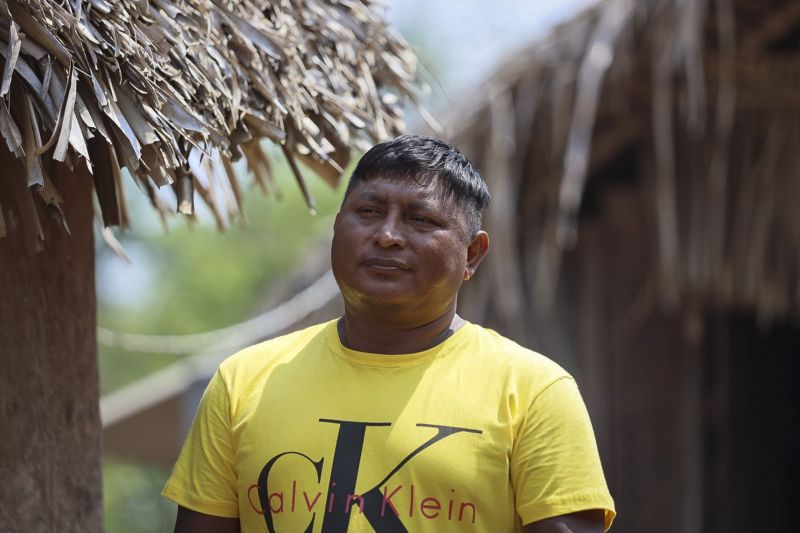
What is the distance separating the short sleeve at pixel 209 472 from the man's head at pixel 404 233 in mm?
340

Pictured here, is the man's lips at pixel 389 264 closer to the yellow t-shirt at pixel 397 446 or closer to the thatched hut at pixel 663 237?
the yellow t-shirt at pixel 397 446

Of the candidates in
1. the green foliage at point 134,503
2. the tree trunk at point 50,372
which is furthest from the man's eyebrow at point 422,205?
the green foliage at point 134,503

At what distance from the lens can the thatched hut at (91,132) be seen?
7.69 ft

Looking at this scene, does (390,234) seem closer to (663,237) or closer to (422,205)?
(422,205)

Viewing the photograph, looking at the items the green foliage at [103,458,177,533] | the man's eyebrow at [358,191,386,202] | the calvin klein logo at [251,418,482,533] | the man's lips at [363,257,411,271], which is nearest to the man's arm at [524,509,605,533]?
the calvin klein logo at [251,418,482,533]

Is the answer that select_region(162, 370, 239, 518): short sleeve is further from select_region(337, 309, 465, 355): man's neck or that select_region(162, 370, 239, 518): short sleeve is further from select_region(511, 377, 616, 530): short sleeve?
select_region(511, 377, 616, 530): short sleeve

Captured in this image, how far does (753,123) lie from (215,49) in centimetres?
399

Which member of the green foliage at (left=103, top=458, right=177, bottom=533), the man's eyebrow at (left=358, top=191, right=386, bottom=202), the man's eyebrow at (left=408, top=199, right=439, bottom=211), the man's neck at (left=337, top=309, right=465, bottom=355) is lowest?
the green foliage at (left=103, top=458, right=177, bottom=533)

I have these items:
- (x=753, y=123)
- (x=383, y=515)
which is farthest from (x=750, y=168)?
(x=383, y=515)

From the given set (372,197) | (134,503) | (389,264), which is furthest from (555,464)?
(134,503)

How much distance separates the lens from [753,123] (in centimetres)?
605

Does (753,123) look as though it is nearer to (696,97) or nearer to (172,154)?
(696,97)

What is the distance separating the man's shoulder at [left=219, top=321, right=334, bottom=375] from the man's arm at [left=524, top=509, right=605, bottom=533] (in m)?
0.59

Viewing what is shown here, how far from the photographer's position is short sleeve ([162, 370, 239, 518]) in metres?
2.32
